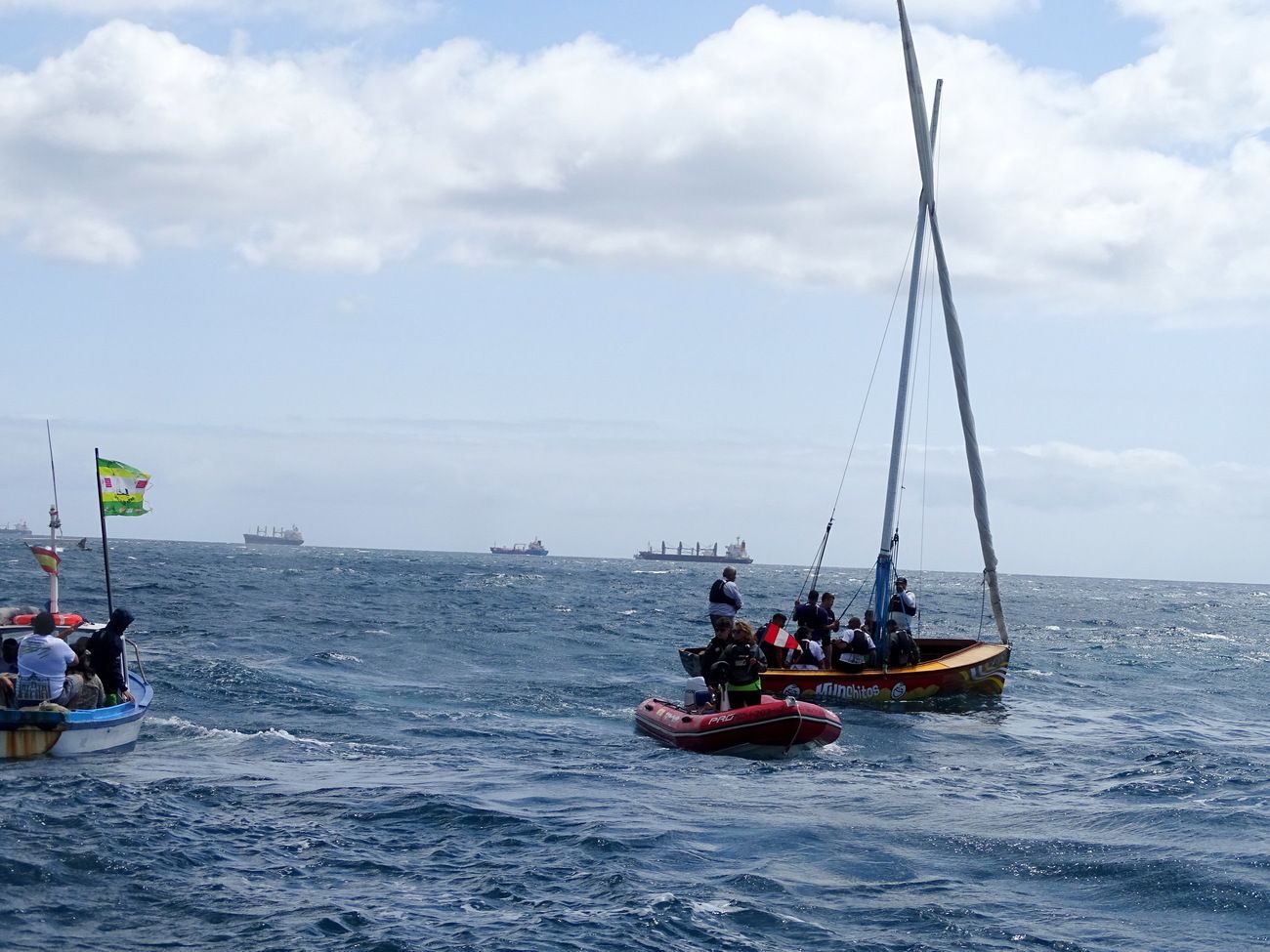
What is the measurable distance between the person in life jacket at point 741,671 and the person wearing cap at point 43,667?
893cm

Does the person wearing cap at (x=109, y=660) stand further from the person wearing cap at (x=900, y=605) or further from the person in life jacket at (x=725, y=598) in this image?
the person wearing cap at (x=900, y=605)

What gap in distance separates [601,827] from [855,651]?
1257cm

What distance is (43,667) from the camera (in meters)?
16.7

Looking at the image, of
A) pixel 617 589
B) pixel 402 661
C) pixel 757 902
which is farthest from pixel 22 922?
pixel 617 589

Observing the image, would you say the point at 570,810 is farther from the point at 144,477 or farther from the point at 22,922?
the point at 144,477

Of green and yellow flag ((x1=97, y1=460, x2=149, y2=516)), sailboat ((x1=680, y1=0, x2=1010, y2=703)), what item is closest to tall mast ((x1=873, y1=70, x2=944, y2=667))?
sailboat ((x1=680, y1=0, x2=1010, y2=703))

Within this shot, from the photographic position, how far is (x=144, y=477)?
20281 mm

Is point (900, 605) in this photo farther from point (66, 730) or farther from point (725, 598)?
point (66, 730)

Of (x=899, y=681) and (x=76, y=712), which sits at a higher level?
(x=76, y=712)

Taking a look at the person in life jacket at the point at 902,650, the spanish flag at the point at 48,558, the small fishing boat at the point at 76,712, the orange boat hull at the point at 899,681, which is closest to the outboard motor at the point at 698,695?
the orange boat hull at the point at 899,681

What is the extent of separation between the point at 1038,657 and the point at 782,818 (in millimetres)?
28766

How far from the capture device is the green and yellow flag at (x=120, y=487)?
65.4 ft

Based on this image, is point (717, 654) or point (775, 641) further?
point (775, 641)

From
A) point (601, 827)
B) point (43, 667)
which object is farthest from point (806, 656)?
point (43, 667)
